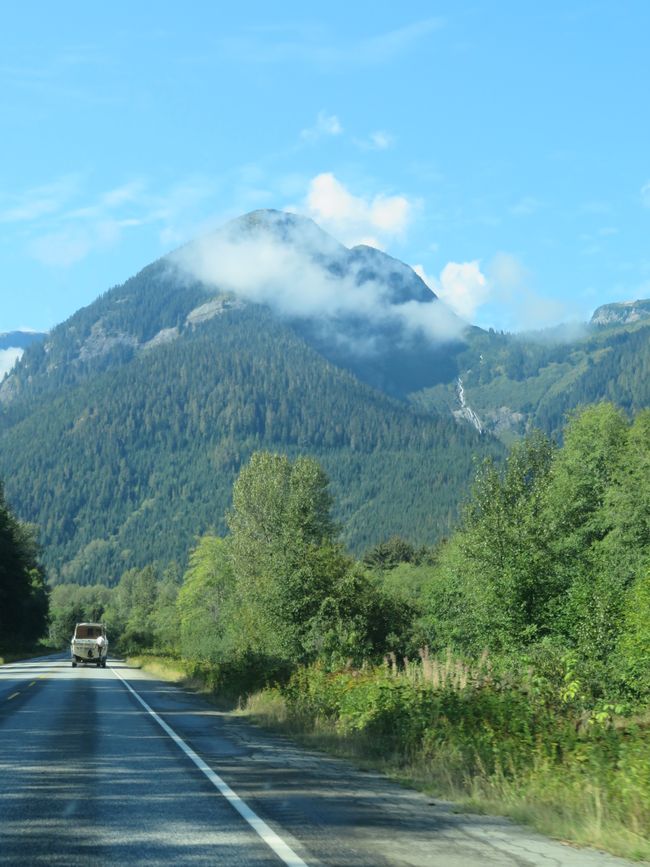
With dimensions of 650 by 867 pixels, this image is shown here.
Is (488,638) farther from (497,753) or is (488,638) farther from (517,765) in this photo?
(517,765)

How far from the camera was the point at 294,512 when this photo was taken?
44.1 metres

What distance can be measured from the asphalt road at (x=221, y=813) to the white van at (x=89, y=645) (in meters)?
46.0

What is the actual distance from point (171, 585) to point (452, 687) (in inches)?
6636

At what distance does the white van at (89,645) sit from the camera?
61.6m

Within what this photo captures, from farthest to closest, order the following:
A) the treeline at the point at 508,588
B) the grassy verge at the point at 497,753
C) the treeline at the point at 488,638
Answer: the treeline at the point at 508,588 → the treeline at the point at 488,638 → the grassy verge at the point at 497,753

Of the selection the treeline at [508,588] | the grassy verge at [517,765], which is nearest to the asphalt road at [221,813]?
the grassy verge at [517,765]

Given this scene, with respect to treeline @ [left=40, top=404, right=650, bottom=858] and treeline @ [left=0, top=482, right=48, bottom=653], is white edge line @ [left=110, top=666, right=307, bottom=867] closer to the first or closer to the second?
treeline @ [left=40, top=404, right=650, bottom=858]

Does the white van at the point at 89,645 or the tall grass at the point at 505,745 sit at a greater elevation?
the tall grass at the point at 505,745

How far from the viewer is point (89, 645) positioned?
6162 centimetres

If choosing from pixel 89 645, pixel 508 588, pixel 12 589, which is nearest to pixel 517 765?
pixel 508 588

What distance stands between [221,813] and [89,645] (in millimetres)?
54902

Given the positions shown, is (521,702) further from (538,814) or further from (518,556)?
(518,556)

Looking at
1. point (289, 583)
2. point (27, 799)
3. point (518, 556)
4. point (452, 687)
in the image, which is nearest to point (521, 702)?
point (452, 687)

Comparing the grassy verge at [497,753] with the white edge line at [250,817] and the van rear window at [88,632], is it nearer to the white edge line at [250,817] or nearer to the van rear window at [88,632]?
the white edge line at [250,817]
